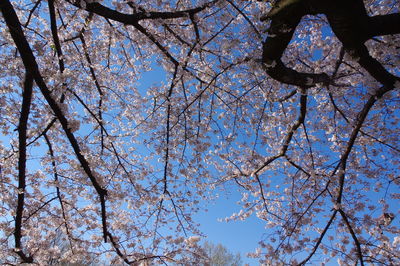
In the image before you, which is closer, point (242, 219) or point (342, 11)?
point (342, 11)

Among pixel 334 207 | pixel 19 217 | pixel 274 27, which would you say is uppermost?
pixel 274 27

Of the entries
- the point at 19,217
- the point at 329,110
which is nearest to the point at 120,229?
the point at 19,217

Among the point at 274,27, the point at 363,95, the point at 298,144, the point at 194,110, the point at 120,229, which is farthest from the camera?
the point at 120,229

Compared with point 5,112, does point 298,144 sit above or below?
above

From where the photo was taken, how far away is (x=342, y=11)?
223 centimetres

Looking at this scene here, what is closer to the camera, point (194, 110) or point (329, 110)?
point (194, 110)

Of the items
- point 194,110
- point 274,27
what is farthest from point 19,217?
point 274,27

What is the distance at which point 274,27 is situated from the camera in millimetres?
2605

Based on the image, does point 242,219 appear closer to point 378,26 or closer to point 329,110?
point 329,110

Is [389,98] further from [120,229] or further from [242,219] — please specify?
[120,229]

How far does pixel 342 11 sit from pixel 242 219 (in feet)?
19.0

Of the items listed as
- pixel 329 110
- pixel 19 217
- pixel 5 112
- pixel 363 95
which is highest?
pixel 329 110

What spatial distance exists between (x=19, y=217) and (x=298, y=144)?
484cm

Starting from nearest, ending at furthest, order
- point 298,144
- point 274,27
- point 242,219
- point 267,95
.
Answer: point 274,27
point 267,95
point 298,144
point 242,219
